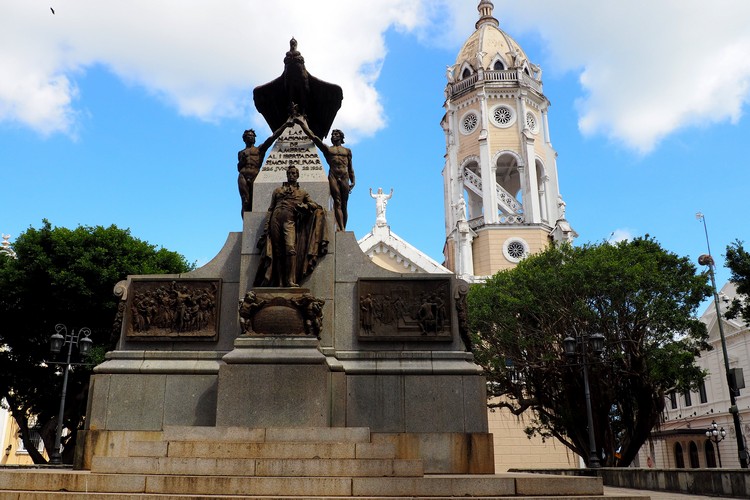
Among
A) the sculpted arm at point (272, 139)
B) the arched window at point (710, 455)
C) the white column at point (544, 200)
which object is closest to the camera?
the sculpted arm at point (272, 139)

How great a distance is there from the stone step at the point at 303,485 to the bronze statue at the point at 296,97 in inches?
269

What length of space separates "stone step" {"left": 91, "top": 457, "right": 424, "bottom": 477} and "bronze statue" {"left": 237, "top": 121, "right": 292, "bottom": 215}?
5004 mm

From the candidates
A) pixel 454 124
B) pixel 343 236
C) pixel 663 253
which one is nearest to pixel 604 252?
pixel 663 253

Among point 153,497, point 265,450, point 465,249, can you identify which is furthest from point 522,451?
point 153,497

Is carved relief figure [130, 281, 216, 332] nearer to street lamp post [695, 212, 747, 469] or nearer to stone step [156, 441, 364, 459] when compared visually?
stone step [156, 441, 364, 459]

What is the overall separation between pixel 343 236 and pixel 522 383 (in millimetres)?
21339

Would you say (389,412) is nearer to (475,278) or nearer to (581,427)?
(581,427)

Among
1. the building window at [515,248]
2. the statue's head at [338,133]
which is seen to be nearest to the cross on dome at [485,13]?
the building window at [515,248]

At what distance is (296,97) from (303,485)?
7.51 metres

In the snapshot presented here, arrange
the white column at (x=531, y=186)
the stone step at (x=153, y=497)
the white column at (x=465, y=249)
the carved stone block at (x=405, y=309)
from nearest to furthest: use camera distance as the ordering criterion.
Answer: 1. the stone step at (x=153, y=497)
2. the carved stone block at (x=405, y=309)
3. the white column at (x=465, y=249)
4. the white column at (x=531, y=186)

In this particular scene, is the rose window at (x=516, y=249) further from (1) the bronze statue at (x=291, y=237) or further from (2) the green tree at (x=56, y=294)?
(1) the bronze statue at (x=291, y=237)

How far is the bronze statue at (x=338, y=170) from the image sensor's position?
11.2 m

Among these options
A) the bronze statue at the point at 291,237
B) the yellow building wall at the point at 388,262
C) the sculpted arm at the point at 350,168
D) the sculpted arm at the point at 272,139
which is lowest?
the bronze statue at the point at 291,237

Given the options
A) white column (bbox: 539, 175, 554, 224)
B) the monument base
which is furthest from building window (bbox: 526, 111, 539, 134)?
the monument base
